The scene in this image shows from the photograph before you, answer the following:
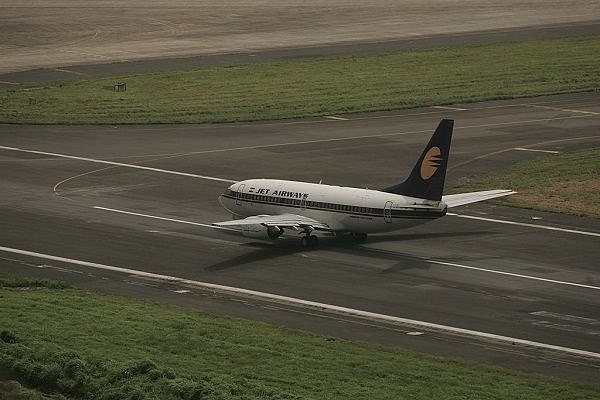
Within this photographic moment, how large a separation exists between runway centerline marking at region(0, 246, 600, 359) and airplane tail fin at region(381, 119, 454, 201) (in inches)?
497

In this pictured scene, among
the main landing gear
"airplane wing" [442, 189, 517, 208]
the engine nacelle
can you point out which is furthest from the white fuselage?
"airplane wing" [442, 189, 517, 208]

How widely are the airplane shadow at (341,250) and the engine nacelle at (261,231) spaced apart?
832 millimetres

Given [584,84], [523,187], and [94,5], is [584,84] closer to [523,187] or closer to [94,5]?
[523,187]

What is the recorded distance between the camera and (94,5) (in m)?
199

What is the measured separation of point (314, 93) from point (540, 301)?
69999 millimetres

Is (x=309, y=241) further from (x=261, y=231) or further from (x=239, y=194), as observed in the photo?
(x=239, y=194)

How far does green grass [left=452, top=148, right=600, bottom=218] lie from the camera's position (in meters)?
99.2

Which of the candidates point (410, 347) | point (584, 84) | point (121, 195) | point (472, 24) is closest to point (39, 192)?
point (121, 195)

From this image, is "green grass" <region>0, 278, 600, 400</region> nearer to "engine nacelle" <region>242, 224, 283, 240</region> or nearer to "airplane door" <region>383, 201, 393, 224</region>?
"engine nacelle" <region>242, 224, 283, 240</region>

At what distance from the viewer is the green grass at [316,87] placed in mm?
133875

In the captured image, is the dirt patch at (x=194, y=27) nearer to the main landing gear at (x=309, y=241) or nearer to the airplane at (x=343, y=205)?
the airplane at (x=343, y=205)

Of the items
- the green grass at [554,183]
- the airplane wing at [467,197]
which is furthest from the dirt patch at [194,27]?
the airplane wing at [467,197]

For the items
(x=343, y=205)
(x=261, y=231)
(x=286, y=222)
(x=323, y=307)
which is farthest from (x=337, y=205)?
(x=323, y=307)

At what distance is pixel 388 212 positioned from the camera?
83.6 m
